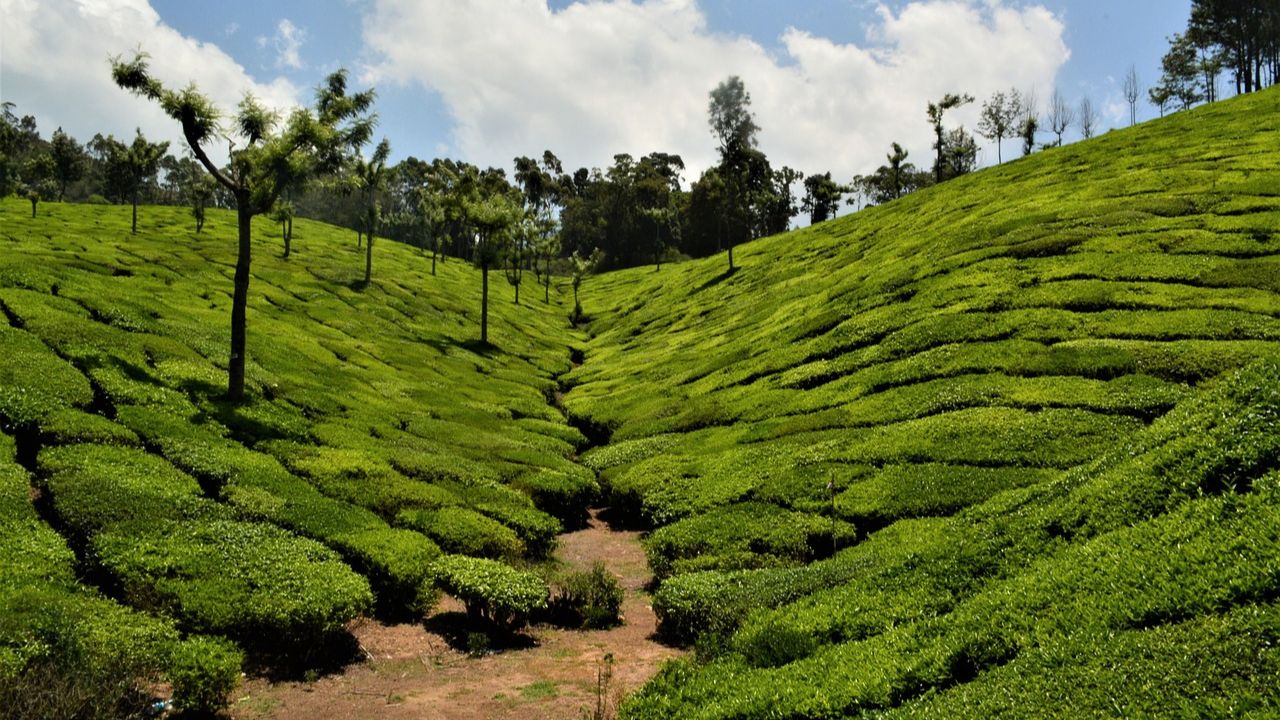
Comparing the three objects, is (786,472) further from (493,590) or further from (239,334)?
(239,334)

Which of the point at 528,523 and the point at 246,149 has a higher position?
the point at 246,149

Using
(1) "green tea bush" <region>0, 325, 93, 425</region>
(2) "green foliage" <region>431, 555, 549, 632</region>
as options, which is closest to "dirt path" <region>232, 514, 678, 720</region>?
(2) "green foliage" <region>431, 555, 549, 632</region>

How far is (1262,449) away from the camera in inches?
413

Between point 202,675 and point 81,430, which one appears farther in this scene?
point 81,430

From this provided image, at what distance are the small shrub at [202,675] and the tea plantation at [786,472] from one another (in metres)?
0.06

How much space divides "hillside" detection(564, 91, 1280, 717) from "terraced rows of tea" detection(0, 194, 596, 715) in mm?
6540

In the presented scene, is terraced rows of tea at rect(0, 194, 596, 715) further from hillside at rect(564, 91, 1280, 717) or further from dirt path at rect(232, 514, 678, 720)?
hillside at rect(564, 91, 1280, 717)

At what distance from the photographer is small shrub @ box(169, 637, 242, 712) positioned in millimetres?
11672

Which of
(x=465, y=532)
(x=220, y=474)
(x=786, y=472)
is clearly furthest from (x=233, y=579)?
(x=786, y=472)

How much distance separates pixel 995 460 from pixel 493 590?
1611 cm

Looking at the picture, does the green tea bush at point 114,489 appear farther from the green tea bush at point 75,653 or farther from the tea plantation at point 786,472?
the green tea bush at point 75,653

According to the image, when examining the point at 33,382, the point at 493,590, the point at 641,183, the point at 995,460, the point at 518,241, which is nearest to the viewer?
the point at 493,590

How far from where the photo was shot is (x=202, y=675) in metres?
11.9

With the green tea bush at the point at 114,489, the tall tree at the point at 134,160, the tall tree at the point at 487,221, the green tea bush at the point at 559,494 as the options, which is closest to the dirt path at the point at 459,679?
the green tea bush at the point at 114,489
